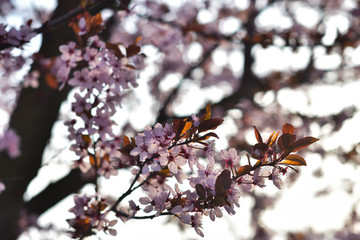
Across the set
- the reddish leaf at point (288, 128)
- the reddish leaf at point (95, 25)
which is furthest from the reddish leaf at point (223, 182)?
the reddish leaf at point (95, 25)

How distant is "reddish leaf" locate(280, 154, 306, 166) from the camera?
3.82 ft

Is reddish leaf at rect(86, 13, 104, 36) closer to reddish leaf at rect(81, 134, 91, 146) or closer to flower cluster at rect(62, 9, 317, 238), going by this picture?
flower cluster at rect(62, 9, 317, 238)

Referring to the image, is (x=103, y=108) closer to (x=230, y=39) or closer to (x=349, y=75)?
(x=230, y=39)

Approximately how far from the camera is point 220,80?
24.6 ft

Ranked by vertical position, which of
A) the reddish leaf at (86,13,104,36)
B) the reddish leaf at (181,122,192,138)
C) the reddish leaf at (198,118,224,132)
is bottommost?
the reddish leaf at (198,118,224,132)

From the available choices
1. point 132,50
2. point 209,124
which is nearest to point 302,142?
point 209,124

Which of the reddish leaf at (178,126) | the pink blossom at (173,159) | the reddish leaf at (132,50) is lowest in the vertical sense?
the pink blossom at (173,159)

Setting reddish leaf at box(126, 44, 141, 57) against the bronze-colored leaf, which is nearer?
the bronze-colored leaf

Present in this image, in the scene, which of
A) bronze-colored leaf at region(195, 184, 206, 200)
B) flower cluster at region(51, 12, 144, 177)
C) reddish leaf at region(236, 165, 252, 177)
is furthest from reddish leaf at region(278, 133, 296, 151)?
flower cluster at region(51, 12, 144, 177)

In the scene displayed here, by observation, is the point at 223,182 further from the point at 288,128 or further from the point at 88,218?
the point at 88,218

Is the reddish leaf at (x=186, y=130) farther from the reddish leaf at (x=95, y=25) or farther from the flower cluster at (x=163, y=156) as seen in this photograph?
the reddish leaf at (x=95, y=25)

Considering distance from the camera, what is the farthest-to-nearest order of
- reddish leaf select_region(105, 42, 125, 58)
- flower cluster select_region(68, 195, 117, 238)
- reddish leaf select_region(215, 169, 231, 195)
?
reddish leaf select_region(105, 42, 125, 58), flower cluster select_region(68, 195, 117, 238), reddish leaf select_region(215, 169, 231, 195)

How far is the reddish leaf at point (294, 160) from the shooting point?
116cm

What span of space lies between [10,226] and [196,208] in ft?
6.57
